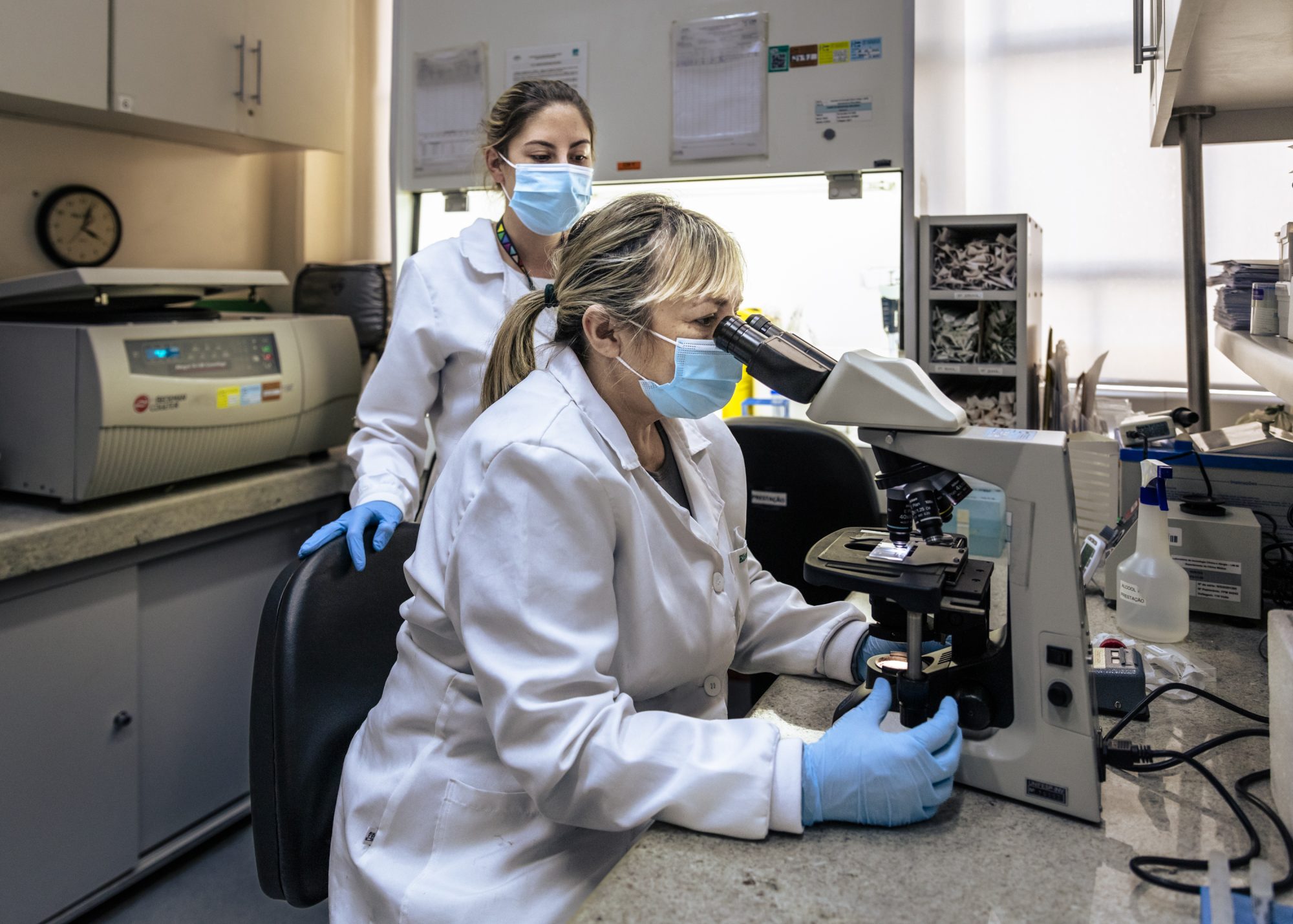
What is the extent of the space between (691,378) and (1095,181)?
7.11 feet

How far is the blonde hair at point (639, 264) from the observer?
3.64 ft

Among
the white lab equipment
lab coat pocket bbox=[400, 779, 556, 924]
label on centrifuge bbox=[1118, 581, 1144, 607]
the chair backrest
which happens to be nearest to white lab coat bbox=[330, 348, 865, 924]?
lab coat pocket bbox=[400, 779, 556, 924]

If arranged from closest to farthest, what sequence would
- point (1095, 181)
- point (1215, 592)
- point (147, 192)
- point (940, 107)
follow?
point (1215, 592) → point (940, 107) → point (1095, 181) → point (147, 192)

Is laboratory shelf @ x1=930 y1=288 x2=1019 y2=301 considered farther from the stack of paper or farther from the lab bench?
the lab bench

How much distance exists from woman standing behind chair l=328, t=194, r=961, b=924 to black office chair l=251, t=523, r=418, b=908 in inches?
2.9

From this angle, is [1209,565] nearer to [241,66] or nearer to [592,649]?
[592,649]

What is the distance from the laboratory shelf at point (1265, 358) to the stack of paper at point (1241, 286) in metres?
0.04

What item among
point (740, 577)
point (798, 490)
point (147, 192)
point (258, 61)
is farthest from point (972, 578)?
point (147, 192)

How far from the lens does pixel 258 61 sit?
271 centimetres

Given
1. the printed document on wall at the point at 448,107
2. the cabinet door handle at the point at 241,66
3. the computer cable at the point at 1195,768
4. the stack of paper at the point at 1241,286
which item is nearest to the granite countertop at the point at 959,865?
the computer cable at the point at 1195,768

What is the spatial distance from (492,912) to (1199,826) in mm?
654

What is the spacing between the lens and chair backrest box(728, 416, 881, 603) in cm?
194

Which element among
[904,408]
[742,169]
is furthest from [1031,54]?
[904,408]

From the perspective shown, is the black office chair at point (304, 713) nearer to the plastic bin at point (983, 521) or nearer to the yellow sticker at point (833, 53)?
the plastic bin at point (983, 521)
